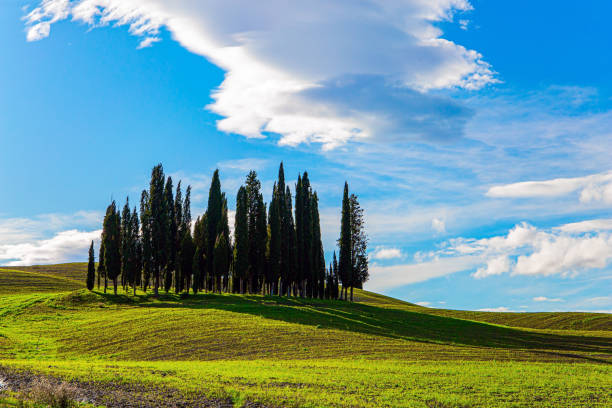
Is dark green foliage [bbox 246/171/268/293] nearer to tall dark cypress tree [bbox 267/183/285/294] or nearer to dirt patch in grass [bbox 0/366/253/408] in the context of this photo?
tall dark cypress tree [bbox 267/183/285/294]

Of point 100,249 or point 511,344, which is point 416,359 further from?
point 100,249

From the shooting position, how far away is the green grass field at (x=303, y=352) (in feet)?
71.2

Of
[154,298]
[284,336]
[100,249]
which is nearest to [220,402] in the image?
[284,336]

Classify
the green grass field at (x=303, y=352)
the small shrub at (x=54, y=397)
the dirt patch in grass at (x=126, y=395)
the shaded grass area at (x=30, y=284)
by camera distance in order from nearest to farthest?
the small shrub at (x=54, y=397) < the dirt patch in grass at (x=126, y=395) < the green grass field at (x=303, y=352) < the shaded grass area at (x=30, y=284)

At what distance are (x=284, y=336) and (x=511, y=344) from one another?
2207 centimetres

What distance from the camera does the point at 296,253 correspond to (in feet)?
255

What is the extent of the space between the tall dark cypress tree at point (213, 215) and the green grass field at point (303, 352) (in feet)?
32.1

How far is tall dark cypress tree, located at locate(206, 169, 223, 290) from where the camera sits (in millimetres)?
76938

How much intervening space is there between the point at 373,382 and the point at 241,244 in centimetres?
5153

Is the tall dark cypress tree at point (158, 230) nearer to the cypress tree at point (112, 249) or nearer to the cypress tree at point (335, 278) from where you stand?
the cypress tree at point (112, 249)

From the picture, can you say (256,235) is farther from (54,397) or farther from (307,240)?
(54,397)

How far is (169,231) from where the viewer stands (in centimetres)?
7188

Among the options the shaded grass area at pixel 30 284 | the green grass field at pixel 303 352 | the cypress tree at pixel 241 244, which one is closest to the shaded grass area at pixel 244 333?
the green grass field at pixel 303 352

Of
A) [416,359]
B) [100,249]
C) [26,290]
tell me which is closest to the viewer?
[416,359]
